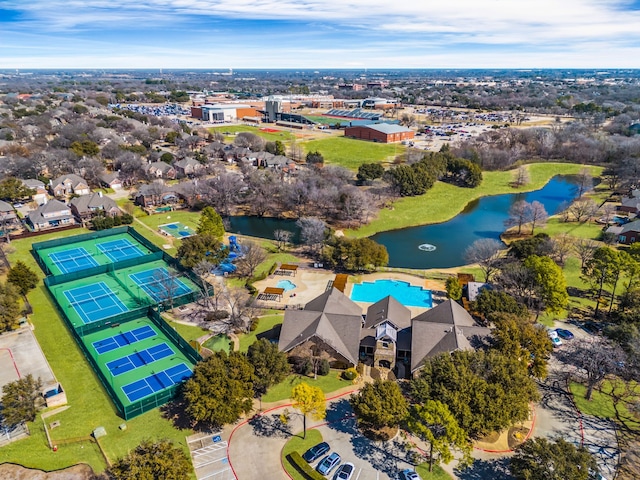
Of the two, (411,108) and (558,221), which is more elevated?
(411,108)

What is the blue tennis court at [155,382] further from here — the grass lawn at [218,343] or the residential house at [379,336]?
the residential house at [379,336]

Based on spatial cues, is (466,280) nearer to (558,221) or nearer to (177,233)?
(558,221)

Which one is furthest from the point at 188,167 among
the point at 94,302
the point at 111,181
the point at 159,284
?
the point at 94,302

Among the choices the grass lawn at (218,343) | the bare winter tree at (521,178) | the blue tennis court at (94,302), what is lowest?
the blue tennis court at (94,302)

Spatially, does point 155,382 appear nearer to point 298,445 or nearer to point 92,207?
point 298,445

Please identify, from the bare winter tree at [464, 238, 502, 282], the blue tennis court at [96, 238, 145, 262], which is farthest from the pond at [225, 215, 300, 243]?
the bare winter tree at [464, 238, 502, 282]

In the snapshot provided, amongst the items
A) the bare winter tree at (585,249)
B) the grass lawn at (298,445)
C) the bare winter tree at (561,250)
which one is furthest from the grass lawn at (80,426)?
the bare winter tree at (585,249)

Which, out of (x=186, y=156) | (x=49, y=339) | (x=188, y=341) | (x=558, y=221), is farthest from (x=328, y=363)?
(x=186, y=156)
